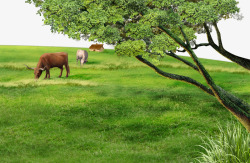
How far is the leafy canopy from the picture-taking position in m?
14.1

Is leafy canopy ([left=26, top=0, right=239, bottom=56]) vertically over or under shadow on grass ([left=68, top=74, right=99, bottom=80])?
over

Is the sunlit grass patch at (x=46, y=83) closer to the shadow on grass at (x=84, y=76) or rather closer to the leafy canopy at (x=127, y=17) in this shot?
the shadow on grass at (x=84, y=76)

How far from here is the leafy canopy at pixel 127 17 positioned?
1412 cm

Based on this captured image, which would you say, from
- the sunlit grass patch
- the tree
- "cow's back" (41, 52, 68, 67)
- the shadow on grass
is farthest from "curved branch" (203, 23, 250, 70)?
"cow's back" (41, 52, 68, 67)

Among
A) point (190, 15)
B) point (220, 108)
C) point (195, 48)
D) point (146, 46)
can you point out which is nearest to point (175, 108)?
point (220, 108)

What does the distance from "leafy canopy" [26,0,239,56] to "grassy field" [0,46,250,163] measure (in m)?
4.55

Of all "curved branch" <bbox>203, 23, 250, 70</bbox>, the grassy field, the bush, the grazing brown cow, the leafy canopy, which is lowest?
the grassy field

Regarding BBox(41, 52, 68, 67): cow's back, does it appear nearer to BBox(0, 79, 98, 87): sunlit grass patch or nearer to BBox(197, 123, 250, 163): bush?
BBox(0, 79, 98, 87): sunlit grass patch

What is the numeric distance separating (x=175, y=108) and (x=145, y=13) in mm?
8340

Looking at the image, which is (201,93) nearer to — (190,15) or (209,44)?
(209,44)

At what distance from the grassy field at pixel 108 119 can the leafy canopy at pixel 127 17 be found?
4.55 m

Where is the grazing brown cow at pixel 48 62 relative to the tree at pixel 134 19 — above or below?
below

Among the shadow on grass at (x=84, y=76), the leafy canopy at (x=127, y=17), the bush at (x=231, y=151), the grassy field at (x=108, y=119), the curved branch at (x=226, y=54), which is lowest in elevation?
the grassy field at (x=108, y=119)

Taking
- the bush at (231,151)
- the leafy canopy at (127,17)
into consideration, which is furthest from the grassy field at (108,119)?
the leafy canopy at (127,17)
